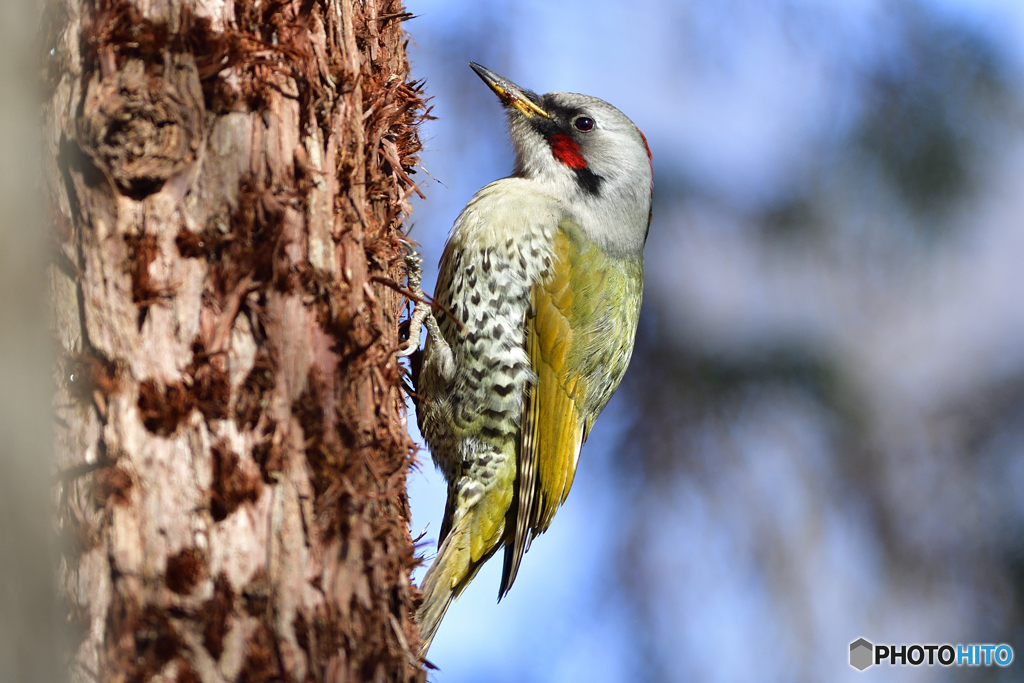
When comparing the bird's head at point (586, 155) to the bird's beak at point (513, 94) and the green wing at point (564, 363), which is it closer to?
the bird's beak at point (513, 94)

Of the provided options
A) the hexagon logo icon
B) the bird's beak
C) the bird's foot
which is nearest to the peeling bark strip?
the bird's foot

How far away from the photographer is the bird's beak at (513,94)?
3846 mm

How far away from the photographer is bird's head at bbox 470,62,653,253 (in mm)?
3688

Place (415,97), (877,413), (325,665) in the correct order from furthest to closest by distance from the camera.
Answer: (877,413) → (415,97) → (325,665)

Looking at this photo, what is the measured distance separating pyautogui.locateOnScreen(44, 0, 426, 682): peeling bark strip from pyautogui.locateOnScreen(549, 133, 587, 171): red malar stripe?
1969 millimetres

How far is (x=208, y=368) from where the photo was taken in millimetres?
1616

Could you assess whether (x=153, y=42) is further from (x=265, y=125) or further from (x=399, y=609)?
(x=399, y=609)

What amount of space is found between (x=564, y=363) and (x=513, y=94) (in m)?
1.32

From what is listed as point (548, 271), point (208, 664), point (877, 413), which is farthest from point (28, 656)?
point (877, 413)

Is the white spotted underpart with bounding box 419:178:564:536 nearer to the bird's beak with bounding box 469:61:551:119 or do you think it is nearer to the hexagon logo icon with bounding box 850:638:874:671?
the bird's beak with bounding box 469:61:551:119

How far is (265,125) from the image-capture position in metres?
1.79

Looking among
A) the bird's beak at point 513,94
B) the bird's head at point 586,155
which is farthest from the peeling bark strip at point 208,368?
the bird's beak at point 513,94

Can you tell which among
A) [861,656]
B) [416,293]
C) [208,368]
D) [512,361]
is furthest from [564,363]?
[861,656]

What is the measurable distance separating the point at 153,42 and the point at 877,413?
4.93 m
